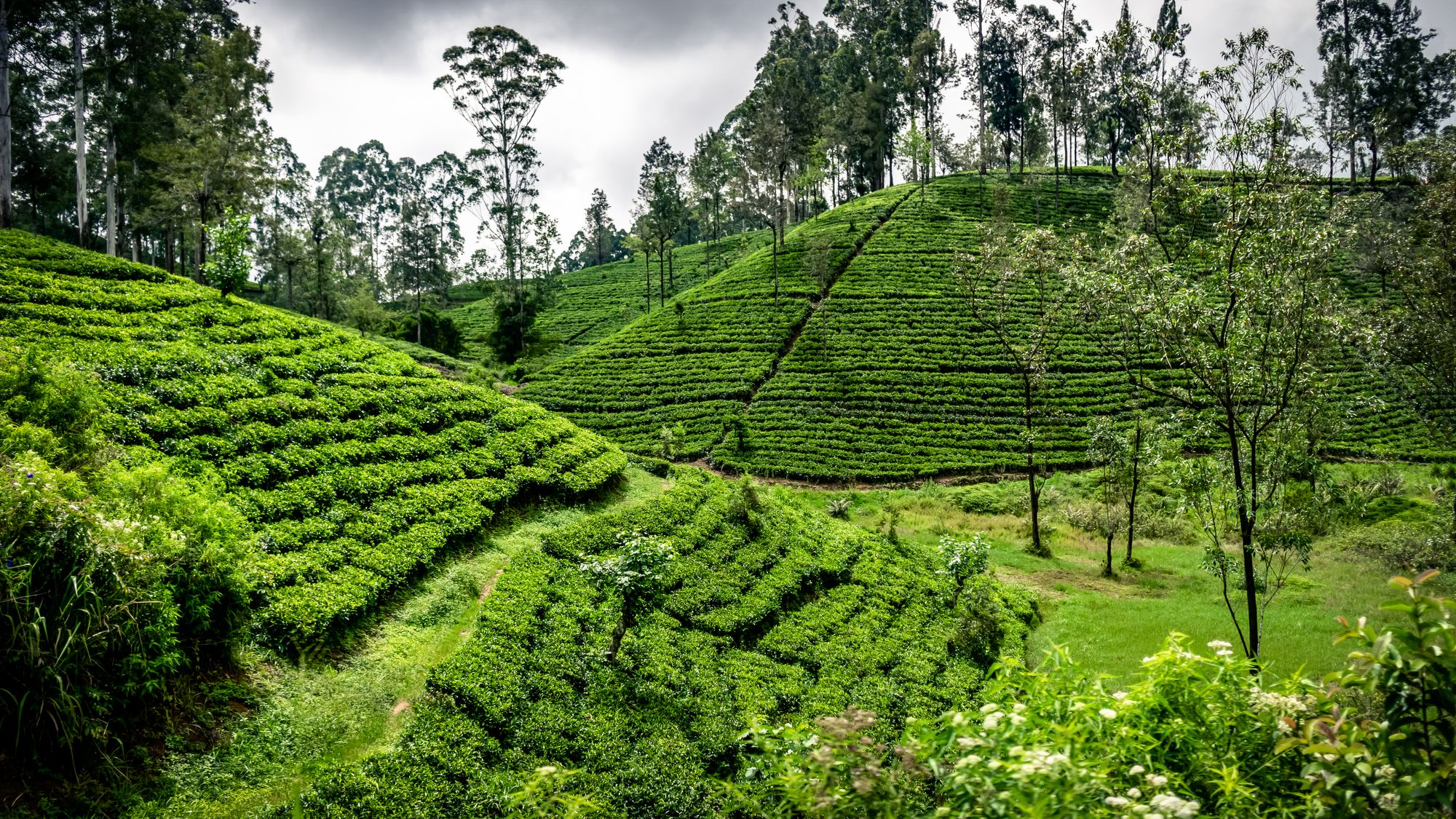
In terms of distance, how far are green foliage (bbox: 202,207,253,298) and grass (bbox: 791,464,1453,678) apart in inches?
857

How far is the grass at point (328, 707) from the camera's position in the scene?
8258 millimetres

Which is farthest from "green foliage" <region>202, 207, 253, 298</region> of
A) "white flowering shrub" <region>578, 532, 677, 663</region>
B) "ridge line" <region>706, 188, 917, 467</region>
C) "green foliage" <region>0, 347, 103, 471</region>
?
"ridge line" <region>706, 188, 917, 467</region>

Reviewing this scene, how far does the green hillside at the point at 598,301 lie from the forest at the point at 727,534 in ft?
64.4

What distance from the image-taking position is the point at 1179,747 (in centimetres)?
409

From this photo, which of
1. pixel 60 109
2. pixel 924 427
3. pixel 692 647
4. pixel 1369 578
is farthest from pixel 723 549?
pixel 60 109

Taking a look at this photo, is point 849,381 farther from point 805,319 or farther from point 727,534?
point 727,534

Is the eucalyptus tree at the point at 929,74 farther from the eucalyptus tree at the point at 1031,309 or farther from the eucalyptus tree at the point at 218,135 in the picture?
the eucalyptus tree at the point at 218,135

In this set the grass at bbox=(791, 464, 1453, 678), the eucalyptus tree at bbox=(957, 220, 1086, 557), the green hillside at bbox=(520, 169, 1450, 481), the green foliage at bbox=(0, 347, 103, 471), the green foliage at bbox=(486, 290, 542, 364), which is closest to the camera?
the green foliage at bbox=(0, 347, 103, 471)

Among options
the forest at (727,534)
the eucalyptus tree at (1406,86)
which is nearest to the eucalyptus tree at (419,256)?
the forest at (727,534)

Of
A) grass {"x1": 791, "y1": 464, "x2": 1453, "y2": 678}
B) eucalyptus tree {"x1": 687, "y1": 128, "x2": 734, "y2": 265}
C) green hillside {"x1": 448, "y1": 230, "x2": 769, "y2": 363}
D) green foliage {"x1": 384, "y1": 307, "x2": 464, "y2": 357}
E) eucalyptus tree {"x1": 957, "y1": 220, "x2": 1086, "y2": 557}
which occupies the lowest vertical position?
grass {"x1": 791, "y1": 464, "x2": 1453, "y2": 678}

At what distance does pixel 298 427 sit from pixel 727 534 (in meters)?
11.3

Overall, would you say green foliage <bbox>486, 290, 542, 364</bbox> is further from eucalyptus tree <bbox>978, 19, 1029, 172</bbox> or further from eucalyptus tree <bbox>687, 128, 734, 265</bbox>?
eucalyptus tree <bbox>978, 19, 1029, 172</bbox>

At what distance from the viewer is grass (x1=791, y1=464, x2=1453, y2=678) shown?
16.8 meters

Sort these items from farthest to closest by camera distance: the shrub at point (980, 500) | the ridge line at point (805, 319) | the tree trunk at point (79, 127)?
the ridge line at point (805, 319)
the shrub at point (980, 500)
the tree trunk at point (79, 127)
